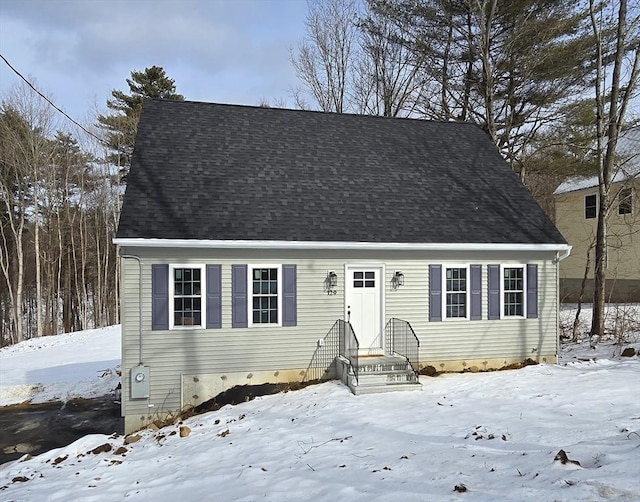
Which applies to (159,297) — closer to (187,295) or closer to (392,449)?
(187,295)

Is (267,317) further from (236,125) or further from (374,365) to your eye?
(236,125)

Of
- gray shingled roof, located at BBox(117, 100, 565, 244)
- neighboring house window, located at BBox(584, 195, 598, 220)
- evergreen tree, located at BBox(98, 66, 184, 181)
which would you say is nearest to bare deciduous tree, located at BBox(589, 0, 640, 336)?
gray shingled roof, located at BBox(117, 100, 565, 244)

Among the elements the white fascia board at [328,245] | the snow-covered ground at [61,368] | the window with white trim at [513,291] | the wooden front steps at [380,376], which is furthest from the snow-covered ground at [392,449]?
the snow-covered ground at [61,368]

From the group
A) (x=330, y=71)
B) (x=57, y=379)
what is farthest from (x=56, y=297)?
(x=330, y=71)

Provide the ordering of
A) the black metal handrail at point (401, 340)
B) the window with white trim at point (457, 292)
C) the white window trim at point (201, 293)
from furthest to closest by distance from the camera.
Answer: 1. the window with white trim at point (457, 292)
2. the black metal handrail at point (401, 340)
3. the white window trim at point (201, 293)

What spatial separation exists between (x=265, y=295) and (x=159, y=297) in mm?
2071

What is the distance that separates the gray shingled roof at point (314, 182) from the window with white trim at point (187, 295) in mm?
761

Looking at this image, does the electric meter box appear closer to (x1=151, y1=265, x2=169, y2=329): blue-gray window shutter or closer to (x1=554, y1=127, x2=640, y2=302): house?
(x1=151, y1=265, x2=169, y2=329): blue-gray window shutter

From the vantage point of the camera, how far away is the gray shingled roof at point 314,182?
9719 mm

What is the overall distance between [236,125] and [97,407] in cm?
820

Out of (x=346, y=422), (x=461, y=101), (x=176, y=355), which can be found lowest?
(x=346, y=422)

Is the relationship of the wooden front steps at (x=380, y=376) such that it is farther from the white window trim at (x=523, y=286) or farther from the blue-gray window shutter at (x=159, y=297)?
the blue-gray window shutter at (x=159, y=297)

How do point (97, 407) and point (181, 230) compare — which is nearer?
point (181, 230)

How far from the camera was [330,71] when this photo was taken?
2400cm
